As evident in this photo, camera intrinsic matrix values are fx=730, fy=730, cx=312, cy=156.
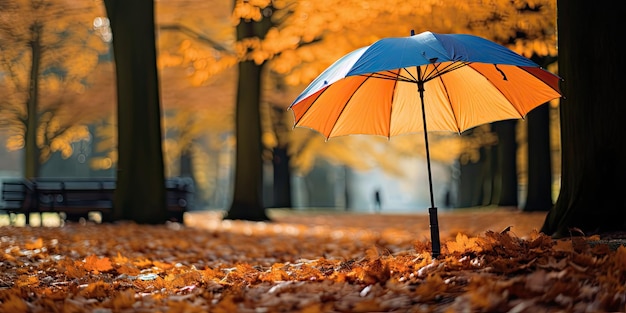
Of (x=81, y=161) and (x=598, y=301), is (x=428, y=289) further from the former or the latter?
(x=81, y=161)

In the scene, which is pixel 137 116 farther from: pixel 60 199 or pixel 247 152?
pixel 247 152

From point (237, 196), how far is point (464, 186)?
574 inches

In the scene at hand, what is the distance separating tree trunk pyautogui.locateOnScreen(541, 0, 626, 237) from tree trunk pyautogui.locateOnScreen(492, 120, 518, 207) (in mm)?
12757

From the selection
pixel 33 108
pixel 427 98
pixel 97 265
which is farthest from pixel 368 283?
pixel 33 108

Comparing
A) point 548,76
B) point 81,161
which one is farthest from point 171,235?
point 81,161

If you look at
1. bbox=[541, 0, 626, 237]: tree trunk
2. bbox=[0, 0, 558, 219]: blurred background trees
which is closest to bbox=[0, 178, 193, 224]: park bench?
bbox=[0, 0, 558, 219]: blurred background trees

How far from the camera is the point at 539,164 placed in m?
16.0

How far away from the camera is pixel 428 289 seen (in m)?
4.12

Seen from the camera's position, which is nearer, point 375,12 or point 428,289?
point 428,289

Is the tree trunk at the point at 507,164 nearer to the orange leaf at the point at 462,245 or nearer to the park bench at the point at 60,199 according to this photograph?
the park bench at the point at 60,199

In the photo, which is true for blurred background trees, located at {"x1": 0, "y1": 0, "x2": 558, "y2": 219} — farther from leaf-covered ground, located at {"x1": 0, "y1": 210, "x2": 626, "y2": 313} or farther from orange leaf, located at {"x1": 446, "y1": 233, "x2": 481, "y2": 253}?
leaf-covered ground, located at {"x1": 0, "y1": 210, "x2": 626, "y2": 313}

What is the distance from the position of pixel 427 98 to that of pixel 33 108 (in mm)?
18599

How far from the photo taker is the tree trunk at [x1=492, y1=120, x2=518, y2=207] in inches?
783

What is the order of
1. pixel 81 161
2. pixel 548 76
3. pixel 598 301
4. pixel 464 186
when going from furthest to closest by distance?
pixel 81 161
pixel 464 186
pixel 548 76
pixel 598 301
